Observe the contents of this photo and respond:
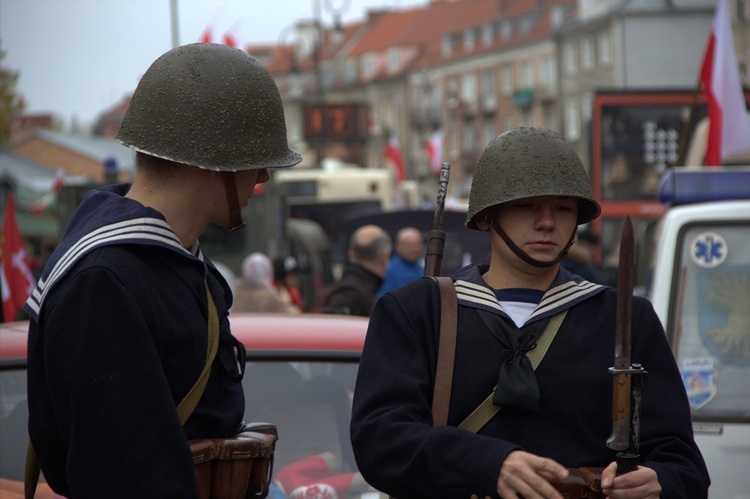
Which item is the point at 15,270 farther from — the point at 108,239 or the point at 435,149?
the point at 435,149

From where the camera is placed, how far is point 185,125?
2.66 meters

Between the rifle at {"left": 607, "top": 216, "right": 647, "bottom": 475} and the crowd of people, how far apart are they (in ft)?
0.15

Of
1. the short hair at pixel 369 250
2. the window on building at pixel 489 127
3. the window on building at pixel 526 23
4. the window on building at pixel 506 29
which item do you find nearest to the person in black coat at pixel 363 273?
the short hair at pixel 369 250

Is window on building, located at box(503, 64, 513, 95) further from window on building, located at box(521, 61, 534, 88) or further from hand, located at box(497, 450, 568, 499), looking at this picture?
hand, located at box(497, 450, 568, 499)

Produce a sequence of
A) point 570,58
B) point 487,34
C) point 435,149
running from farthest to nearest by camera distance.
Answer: point 487,34 < point 570,58 < point 435,149

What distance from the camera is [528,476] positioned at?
8.65 feet

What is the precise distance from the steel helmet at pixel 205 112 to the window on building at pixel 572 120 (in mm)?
72345

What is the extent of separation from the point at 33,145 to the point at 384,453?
237 ft

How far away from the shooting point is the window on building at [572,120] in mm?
74250

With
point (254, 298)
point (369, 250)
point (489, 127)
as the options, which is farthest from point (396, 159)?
point (489, 127)

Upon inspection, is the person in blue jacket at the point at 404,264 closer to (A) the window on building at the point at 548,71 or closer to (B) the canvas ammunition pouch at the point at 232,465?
(B) the canvas ammunition pouch at the point at 232,465

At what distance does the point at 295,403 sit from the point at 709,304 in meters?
1.95

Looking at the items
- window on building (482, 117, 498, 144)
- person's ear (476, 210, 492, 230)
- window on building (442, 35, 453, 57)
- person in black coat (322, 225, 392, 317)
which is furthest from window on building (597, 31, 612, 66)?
person's ear (476, 210, 492, 230)

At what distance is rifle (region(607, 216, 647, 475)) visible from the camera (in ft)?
8.63
